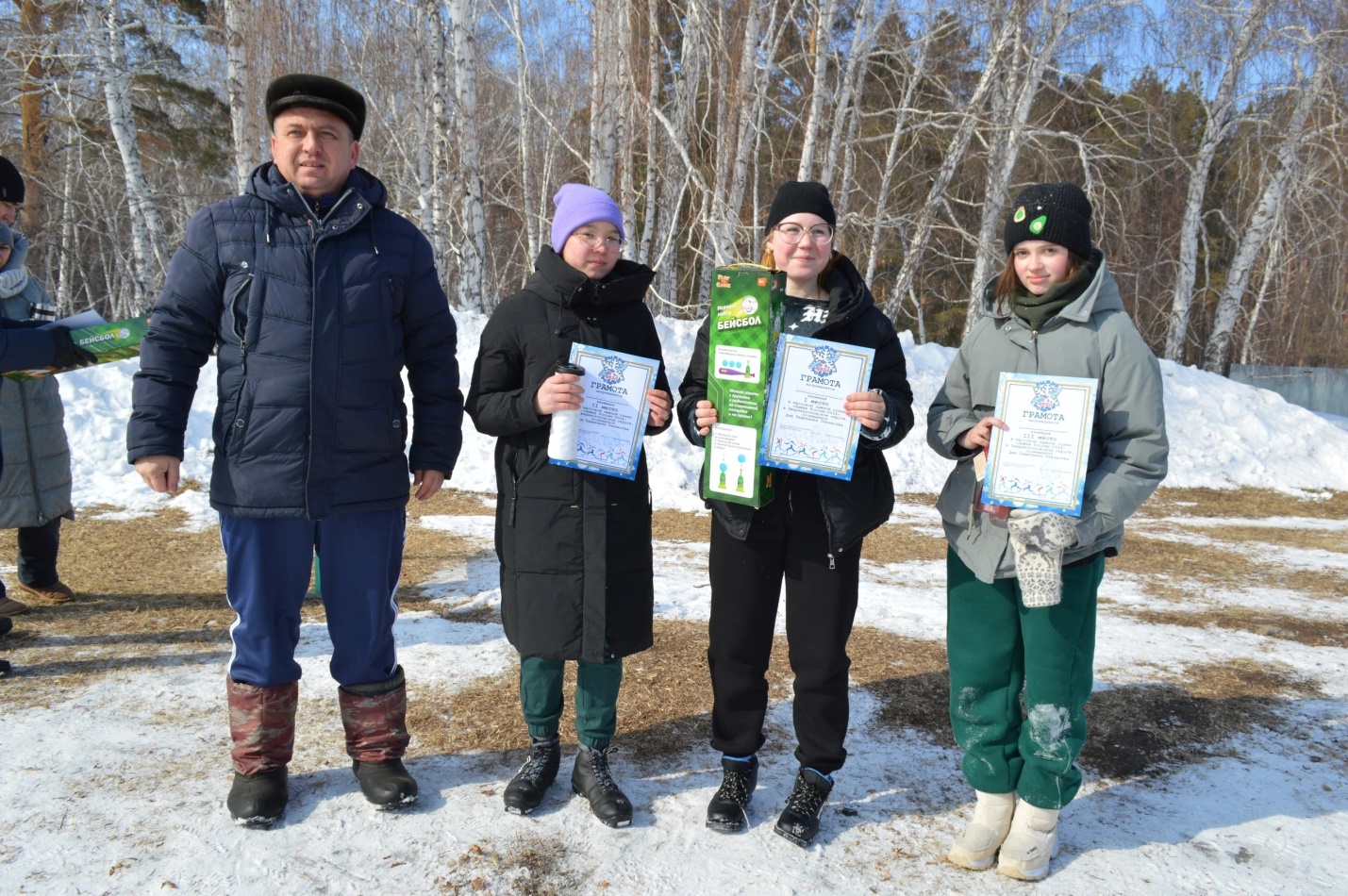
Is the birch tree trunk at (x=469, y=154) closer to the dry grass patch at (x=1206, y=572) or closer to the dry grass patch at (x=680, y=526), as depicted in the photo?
the dry grass patch at (x=680, y=526)

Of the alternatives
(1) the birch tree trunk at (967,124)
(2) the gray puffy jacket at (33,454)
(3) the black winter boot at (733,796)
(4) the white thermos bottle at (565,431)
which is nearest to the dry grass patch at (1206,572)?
(3) the black winter boot at (733,796)

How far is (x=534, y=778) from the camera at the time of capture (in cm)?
288

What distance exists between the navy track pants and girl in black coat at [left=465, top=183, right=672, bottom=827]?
0.40m

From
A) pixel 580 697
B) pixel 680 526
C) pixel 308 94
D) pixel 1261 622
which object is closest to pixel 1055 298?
pixel 580 697

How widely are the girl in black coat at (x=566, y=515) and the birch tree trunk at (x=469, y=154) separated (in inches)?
315

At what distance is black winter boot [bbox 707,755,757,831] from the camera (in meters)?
2.77

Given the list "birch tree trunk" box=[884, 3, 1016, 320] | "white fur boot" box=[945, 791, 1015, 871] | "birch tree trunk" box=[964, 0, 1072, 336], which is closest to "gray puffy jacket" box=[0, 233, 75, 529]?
"white fur boot" box=[945, 791, 1015, 871]

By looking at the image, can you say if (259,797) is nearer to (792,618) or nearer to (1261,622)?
(792,618)

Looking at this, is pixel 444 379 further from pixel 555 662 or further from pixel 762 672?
pixel 762 672

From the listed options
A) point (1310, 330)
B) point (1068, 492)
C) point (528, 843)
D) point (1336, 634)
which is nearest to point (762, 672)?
point (528, 843)

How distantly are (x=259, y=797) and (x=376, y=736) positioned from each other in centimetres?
38

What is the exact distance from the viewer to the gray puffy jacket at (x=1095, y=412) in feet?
7.93

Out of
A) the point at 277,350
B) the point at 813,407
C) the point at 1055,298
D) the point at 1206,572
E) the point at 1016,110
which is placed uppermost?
the point at 1016,110

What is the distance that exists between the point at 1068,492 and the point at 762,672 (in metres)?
1.14
